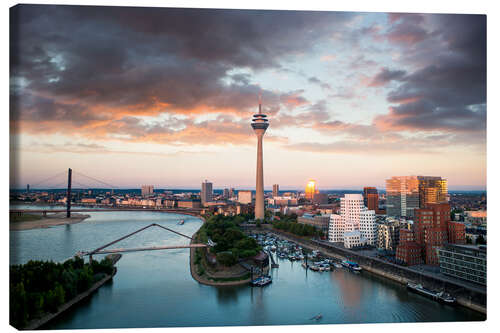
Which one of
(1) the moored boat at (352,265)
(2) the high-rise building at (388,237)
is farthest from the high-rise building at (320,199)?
(1) the moored boat at (352,265)

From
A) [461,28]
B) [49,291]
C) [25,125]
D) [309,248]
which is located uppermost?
[461,28]

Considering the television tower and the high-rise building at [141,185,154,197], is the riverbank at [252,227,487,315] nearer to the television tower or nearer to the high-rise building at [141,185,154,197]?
the television tower

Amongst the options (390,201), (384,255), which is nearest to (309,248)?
(384,255)

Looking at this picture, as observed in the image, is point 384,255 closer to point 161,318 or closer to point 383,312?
point 383,312

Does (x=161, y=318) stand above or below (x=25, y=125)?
below

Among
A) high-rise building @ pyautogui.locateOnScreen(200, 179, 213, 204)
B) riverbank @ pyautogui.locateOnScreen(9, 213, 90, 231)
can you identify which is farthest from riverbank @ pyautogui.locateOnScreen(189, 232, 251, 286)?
high-rise building @ pyautogui.locateOnScreen(200, 179, 213, 204)
